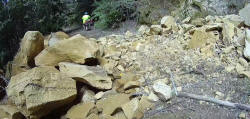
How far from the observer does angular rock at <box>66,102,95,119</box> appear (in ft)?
10.7

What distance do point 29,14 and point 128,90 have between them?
554 cm

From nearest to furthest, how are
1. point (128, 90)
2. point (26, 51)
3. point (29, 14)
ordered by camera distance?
point (128, 90) < point (26, 51) < point (29, 14)

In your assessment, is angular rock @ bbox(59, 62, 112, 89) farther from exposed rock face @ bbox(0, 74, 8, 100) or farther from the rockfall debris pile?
exposed rock face @ bbox(0, 74, 8, 100)

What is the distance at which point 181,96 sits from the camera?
3.08 meters

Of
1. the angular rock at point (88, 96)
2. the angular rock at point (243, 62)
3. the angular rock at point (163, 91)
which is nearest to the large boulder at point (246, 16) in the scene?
the angular rock at point (243, 62)

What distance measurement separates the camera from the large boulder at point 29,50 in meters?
4.41

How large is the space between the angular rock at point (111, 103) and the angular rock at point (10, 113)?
4.30ft

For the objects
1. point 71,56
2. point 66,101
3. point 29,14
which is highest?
point 29,14

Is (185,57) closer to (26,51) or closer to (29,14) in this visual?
(26,51)

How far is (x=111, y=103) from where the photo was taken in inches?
131

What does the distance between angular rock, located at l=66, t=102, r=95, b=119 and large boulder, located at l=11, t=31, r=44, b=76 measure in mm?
1678

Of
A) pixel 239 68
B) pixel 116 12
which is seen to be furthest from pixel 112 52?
pixel 116 12

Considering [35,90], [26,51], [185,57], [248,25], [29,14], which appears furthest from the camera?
[29,14]

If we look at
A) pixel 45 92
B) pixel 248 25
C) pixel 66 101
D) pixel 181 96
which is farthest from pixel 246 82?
pixel 45 92
